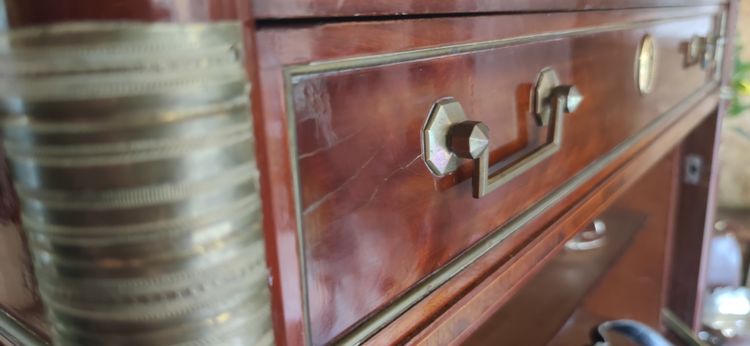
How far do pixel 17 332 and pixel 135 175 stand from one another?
0.22m

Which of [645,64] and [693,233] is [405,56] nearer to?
[645,64]

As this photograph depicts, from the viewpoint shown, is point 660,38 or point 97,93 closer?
point 97,93

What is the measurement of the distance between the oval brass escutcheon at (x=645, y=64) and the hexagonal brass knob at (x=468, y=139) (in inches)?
14.2

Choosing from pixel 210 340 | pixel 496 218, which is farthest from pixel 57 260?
pixel 496 218

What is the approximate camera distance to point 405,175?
1.09 feet

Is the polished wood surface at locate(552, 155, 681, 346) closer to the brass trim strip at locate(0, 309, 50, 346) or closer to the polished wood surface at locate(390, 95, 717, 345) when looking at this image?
the polished wood surface at locate(390, 95, 717, 345)

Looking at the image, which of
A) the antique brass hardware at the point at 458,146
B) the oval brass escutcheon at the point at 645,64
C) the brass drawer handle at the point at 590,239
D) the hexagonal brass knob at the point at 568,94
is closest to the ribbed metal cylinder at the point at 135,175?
the antique brass hardware at the point at 458,146

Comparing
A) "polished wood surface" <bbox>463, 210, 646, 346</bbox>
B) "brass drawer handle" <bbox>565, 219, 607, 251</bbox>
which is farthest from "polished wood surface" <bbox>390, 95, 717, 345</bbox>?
"brass drawer handle" <bbox>565, 219, 607, 251</bbox>

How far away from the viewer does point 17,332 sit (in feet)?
1.18

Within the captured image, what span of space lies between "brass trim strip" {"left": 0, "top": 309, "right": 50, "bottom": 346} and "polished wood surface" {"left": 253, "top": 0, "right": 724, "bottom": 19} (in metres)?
0.23

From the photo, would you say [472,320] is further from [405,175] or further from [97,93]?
[97,93]

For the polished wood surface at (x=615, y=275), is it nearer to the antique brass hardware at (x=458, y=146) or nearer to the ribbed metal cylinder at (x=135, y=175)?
the antique brass hardware at (x=458, y=146)

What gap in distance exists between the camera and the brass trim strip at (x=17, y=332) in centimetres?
35

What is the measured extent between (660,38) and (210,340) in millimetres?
629
